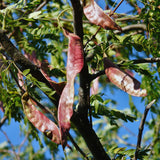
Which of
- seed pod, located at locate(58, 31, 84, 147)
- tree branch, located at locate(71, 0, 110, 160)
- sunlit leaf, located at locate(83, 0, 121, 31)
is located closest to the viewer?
seed pod, located at locate(58, 31, 84, 147)

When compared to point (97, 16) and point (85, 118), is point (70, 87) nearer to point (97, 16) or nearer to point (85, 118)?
point (97, 16)

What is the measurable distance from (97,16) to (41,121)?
371mm

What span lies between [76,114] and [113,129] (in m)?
2.50

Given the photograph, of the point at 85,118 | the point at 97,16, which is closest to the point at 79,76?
the point at 85,118

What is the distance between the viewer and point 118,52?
→ 2.73 metres

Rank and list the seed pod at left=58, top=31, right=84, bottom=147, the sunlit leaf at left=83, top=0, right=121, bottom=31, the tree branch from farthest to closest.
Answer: the tree branch → the sunlit leaf at left=83, top=0, right=121, bottom=31 → the seed pod at left=58, top=31, right=84, bottom=147

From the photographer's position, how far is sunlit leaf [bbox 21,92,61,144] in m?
1.00

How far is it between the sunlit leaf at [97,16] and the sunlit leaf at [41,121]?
0.34m

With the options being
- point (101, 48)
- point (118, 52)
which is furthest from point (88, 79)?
point (118, 52)

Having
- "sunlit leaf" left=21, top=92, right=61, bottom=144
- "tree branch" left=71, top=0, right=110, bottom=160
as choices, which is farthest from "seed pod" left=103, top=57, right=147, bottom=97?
"sunlit leaf" left=21, top=92, right=61, bottom=144

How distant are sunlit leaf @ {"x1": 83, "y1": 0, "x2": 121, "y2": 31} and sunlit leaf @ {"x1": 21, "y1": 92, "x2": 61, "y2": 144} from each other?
34 centimetres

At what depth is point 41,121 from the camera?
105cm

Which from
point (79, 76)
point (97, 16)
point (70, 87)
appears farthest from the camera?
point (79, 76)

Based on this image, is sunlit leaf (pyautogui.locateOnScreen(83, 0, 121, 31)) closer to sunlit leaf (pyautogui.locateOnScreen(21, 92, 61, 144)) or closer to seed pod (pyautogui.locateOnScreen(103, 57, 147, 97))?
seed pod (pyautogui.locateOnScreen(103, 57, 147, 97))
